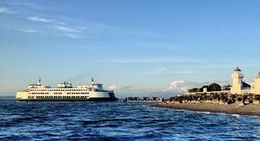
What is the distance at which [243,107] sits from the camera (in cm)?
11294

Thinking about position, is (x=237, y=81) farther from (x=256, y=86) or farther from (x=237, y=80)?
(x=256, y=86)

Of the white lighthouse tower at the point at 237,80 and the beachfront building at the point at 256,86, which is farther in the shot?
the white lighthouse tower at the point at 237,80

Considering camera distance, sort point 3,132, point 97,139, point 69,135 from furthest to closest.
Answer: point 3,132 < point 69,135 < point 97,139

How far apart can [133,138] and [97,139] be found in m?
3.64

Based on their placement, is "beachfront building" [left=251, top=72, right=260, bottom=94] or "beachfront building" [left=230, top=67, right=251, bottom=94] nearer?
"beachfront building" [left=251, top=72, right=260, bottom=94]

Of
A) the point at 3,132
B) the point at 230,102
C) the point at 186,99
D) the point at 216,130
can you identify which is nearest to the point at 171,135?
the point at 216,130

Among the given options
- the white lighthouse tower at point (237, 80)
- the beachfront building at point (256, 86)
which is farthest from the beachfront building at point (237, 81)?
the beachfront building at point (256, 86)

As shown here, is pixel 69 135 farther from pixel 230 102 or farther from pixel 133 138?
pixel 230 102

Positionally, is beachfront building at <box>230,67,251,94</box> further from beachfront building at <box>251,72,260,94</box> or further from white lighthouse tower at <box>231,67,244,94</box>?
beachfront building at <box>251,72,260,94</box>

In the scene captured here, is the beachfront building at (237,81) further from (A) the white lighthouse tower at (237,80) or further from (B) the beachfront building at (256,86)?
(B) the beachfront building at (256,86)

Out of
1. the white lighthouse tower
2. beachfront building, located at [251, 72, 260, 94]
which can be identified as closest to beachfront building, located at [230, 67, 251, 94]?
the white lighthouse tower

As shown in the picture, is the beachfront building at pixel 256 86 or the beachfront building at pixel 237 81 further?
the beachfront building at pixel 237 81

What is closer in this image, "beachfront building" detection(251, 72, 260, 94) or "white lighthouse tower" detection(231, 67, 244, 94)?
"beachfront building" detection(251, 72, 260, 94)

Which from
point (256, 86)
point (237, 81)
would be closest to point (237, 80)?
point (237, 81)
